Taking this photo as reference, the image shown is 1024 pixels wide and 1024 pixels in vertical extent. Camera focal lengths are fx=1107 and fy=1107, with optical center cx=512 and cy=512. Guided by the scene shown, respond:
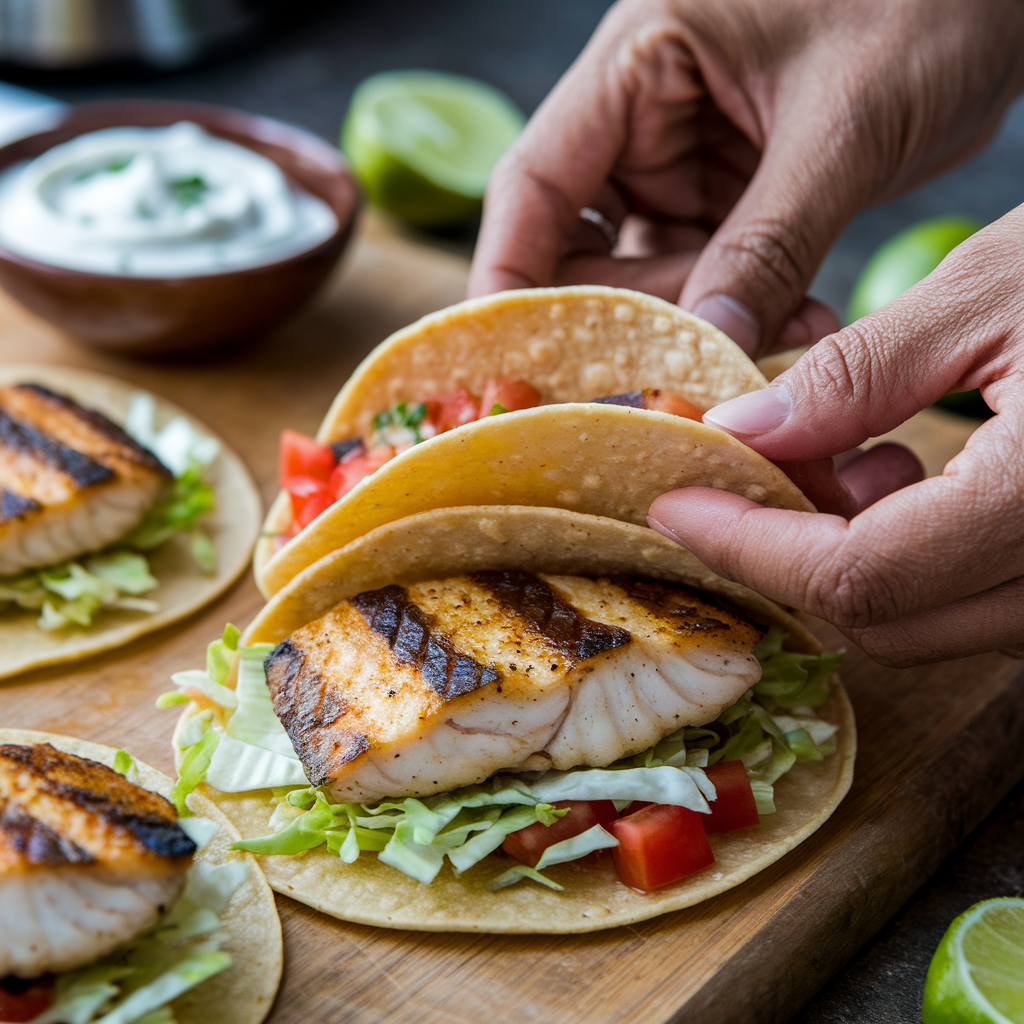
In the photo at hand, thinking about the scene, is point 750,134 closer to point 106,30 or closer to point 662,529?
point 662,529

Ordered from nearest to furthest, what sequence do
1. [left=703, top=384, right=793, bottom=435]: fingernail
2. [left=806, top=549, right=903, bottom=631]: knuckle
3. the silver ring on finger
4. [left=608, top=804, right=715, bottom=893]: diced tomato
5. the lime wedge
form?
[left=806, top=549, right=903, bottom=631]: knuckle < [left=703, top=384, right=793, bottom=435]: fingernail < [left=608, top=804, right=715, bottom=893]: diced tomato < the silver ring on finger < the lime wedge

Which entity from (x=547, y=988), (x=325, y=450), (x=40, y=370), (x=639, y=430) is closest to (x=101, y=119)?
(x=40, y=370)

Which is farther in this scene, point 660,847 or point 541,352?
point 541,352

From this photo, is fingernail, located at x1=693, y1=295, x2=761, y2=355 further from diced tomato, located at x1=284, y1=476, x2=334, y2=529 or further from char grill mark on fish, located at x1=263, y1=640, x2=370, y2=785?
char grill mark on fish, located at x1=263, y1=640, x2=370, y2=785

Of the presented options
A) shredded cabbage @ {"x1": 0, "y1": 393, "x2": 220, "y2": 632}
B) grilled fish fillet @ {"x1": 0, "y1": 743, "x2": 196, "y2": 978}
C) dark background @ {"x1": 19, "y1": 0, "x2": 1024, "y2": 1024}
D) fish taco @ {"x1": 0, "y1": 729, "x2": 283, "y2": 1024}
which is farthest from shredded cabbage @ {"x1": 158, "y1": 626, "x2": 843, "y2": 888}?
dark background @ {"x1": 19, "y1": 0, "x2": 1024, "y2": 1024}

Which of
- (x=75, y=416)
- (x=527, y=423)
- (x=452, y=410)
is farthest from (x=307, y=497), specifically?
(x=527, y=423)
